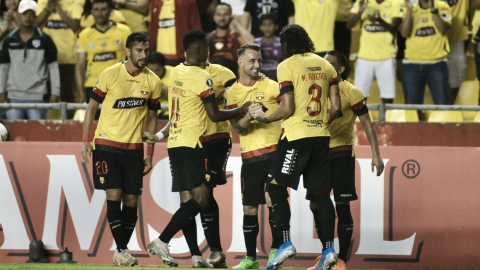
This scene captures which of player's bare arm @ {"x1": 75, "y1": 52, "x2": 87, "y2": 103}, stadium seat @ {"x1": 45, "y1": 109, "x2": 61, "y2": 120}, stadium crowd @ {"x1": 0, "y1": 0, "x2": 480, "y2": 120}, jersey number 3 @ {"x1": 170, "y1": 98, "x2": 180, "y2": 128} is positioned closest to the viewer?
jersey number 3 @ {"x1": 170, "y1": 98, "x2": 180, "y2": 128}

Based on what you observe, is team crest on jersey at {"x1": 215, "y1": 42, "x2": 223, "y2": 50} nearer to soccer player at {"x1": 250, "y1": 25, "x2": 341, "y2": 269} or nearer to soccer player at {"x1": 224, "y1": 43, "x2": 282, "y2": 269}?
soccer player at {"x1": 224, "y1": 43, "x2": 282, "y2": 269}

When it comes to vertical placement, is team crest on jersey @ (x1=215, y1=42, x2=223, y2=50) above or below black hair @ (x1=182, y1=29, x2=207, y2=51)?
above

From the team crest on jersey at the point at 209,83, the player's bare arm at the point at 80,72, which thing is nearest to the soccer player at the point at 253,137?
the team crest on jersey at the point at 209,83

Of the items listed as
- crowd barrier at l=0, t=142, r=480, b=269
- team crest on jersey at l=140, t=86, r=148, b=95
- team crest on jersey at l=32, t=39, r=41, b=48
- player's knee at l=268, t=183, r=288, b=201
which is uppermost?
Result: team crest on jersey at l=32, t=39, r=41, b=48

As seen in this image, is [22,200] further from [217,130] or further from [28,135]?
[217,130]

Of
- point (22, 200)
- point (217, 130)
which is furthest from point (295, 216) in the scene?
point (22, 200)

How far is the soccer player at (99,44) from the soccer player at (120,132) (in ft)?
12.0

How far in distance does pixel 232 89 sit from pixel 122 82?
1214 mm

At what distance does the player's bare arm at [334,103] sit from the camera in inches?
269

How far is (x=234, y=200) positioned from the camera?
8938 mm

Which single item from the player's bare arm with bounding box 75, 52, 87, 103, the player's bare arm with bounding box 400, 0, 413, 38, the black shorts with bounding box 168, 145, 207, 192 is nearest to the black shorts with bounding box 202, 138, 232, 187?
the black shorts with bounding box 168, 145, 207, 192

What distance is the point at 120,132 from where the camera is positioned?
7.61m

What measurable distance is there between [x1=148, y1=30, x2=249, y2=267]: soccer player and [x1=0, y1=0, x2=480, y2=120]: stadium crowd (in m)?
3.41

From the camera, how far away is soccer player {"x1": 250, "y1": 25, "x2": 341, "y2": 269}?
6.67 m
